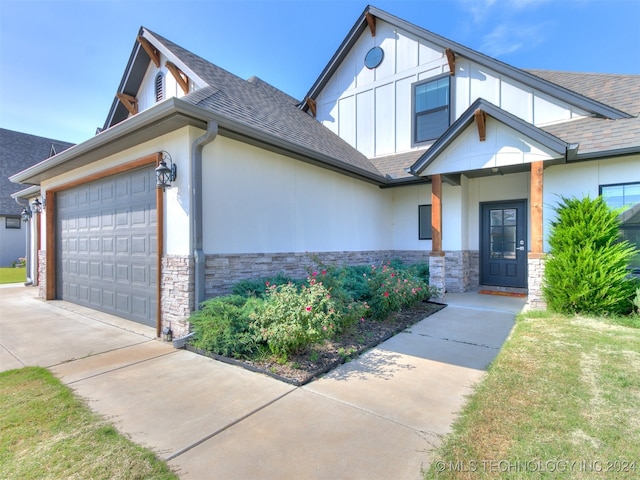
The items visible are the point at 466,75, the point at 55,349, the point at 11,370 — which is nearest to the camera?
the point at 11,370

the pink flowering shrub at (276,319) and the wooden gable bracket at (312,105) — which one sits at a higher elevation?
the wooden gable bracket at (312,105)

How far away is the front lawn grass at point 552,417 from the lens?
222 cm

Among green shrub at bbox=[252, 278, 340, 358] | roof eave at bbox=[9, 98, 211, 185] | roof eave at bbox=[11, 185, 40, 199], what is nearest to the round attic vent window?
roof eave at bbox=[9, 98, 211, 185]

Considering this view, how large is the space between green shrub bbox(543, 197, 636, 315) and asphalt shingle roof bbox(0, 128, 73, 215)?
25485 mm

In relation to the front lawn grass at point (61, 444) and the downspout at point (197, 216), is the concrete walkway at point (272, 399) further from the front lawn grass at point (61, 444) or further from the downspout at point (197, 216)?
the downspout at point (197, 216)

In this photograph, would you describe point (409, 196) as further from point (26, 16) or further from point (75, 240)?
point (26, 16)

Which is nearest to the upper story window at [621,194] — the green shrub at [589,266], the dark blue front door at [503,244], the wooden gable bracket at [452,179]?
the green shrub at [589,266]

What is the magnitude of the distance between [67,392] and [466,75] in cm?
1189

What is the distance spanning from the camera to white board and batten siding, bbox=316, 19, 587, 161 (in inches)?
352

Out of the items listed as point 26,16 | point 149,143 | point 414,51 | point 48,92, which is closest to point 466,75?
point 414,51

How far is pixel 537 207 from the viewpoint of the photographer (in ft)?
22.8

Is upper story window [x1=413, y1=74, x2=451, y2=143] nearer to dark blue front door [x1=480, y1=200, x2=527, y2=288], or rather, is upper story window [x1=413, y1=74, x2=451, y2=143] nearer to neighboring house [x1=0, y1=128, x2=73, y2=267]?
dark blue front door [x1=480, y1=200, x2=527, y2=288]

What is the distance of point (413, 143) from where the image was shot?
10.8m

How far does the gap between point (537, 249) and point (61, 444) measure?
8314mm
